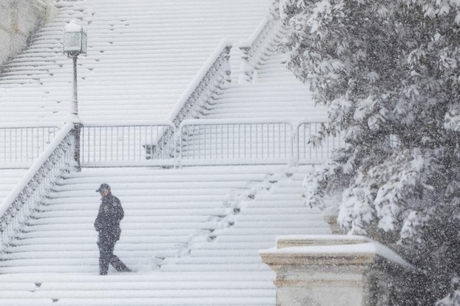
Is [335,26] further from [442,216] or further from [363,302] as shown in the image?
[363,302]

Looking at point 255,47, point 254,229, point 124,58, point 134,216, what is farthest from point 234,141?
point 124,58

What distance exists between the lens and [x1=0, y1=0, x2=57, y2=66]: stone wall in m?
30.6

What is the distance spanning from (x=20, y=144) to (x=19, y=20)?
33.6ft

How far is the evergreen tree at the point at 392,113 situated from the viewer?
41.3ft

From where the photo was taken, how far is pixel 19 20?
104 ft

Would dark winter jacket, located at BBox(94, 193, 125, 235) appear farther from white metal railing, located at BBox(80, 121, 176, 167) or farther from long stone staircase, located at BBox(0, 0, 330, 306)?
white metal railing, located at BBox(80, 121, 176, 167)

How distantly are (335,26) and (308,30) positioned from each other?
504 millimetres

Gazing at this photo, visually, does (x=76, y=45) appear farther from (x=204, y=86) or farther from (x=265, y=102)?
(x=265, y=102)

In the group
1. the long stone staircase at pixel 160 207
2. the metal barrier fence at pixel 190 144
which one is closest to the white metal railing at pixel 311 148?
the metal barrier fence at pixel 190 144

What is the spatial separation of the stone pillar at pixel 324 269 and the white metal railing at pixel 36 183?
33.7ft

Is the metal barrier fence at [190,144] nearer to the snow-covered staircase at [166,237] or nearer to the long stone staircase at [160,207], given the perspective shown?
the long stone staircase at [160,207]

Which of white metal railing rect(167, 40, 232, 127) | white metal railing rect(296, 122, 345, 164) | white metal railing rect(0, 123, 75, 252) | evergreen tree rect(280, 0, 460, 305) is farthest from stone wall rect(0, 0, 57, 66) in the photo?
evergreen tree rect(280, 0, 460, 305)

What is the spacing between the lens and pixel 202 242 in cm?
1755

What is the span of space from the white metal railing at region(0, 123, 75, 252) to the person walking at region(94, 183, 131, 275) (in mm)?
1946
